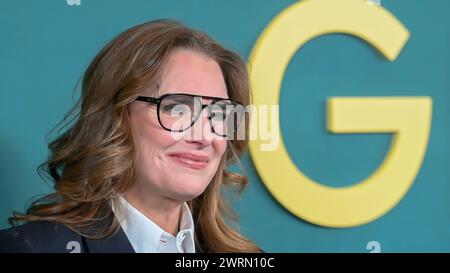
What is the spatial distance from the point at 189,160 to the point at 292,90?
1.44ft

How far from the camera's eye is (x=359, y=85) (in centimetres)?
137

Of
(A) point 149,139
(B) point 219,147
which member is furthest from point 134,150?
(B) point 219,147

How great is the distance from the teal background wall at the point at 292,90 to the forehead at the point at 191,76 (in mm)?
248

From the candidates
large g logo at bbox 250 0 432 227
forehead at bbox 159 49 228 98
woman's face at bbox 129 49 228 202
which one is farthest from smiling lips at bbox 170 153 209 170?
large g logo at bbox 250 0 432 227

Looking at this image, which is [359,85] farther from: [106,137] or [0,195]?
[0,195]

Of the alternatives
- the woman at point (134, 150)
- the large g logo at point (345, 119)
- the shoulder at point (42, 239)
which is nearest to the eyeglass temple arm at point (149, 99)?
the woman at point (134, 150)

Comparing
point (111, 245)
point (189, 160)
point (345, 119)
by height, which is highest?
point (345, 119)

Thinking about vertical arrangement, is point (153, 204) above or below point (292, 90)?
below

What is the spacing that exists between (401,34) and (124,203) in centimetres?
77

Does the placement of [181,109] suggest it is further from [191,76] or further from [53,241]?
[53,241]

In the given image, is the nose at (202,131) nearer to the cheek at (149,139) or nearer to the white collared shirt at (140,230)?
the cheek at (149,139)

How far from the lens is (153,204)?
0.99 metres

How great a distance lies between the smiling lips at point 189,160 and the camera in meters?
0.97

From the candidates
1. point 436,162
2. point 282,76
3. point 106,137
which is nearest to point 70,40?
point 106,137
